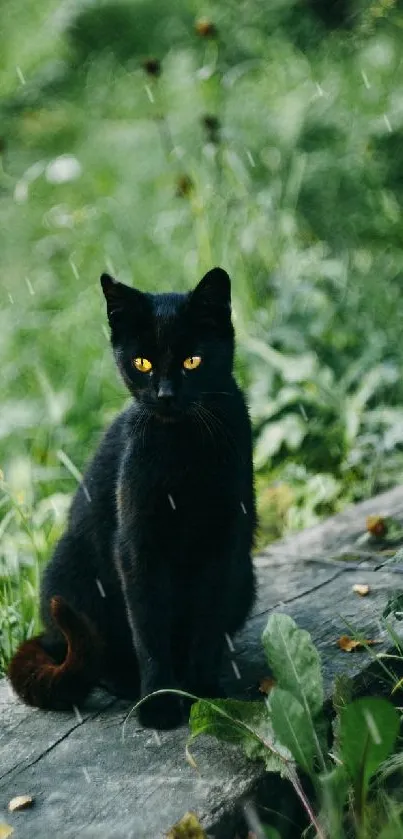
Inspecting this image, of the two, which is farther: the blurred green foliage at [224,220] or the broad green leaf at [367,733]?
the blurred green foliage at [224,220]

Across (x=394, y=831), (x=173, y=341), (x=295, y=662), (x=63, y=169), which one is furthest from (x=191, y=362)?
(x=63, y=169)

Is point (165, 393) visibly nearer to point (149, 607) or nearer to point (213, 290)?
point (213, 290)

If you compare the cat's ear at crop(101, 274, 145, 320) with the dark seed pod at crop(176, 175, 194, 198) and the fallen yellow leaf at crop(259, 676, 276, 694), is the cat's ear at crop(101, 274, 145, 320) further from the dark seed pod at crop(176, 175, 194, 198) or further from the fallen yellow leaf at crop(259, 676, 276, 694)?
the dark seed pod at crop(176, 175, 194, 198)

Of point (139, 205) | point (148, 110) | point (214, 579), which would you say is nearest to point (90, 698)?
point (214, 579)

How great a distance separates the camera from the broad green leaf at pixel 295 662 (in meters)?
1.77

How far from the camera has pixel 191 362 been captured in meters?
2.09

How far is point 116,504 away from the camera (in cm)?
227

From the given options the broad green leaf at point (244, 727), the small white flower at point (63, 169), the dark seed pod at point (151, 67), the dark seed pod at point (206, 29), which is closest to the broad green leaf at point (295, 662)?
the broad green leaf at point (244, 727)

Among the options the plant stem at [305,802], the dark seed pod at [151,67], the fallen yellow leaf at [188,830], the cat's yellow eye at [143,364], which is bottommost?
the plant stem at [305,802]

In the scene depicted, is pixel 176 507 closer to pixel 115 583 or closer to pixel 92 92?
pixel 115 583

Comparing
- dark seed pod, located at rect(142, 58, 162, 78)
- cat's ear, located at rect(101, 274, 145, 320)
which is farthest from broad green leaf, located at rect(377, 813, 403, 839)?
dark seed pod, located at rect(142, 58, 162, 78)

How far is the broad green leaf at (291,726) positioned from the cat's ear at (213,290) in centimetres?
89

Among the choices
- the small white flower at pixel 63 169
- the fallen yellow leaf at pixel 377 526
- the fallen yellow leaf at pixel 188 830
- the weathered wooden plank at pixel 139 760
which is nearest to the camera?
the fallen yellow leaf at pixel 188 830

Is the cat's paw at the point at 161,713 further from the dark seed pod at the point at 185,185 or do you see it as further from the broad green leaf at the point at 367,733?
A: the dark seed pod at the point at 185,185
